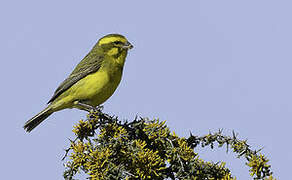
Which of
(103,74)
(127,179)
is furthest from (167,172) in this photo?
(103,74)

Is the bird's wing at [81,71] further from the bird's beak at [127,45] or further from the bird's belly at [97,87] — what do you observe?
the bird's beak at [127,45]

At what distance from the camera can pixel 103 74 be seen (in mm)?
7867

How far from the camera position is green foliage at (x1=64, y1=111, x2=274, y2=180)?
145 inches

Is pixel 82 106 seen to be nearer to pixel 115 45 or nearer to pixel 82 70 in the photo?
pixel 82 70

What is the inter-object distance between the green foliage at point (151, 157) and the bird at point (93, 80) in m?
3.41

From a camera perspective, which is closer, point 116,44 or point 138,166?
point 138,166

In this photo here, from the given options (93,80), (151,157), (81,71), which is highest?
(81,71)

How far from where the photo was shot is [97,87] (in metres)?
7.68

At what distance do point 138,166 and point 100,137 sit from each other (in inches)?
25.0

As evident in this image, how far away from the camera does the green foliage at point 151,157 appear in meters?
3.68

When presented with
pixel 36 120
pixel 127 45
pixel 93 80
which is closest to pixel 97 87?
pixel 93 80

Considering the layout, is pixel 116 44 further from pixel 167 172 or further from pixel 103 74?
pixel 167 172

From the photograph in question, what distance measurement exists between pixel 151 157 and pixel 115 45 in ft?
16.9

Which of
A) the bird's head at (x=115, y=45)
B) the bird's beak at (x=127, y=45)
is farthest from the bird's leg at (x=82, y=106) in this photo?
the bird's beak at (x=127, y=45)
